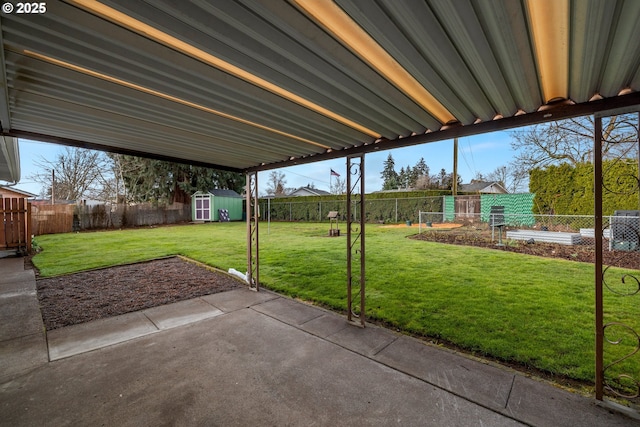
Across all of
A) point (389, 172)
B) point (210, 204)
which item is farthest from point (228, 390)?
point (389, 172)

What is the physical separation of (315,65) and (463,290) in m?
4.30

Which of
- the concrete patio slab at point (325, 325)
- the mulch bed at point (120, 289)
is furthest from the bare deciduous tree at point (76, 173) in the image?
the concrete patio slab at point (325, 325)

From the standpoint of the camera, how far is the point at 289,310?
3.93 m

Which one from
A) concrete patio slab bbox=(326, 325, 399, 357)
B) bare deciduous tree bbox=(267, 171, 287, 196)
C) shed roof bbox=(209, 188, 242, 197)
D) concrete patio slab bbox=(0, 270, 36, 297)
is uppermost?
bare deciduous tree bbox=(267, 171, 287, 196)

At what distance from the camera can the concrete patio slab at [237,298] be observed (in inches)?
162

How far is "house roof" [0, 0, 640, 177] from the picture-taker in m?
1.28

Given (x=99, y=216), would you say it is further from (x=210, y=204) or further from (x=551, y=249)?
(x=551, y=249)

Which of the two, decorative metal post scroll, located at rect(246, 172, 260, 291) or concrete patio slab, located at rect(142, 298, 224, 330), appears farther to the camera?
decorative metal post scroll, located at rect(246, 172, 260, 291)

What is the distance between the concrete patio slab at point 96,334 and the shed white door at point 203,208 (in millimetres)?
19107

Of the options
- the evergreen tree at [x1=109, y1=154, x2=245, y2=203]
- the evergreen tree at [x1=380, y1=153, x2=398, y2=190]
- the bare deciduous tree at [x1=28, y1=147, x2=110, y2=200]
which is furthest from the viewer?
the evergreen tree at [x1=380, y1=153, x2=398, y2=190]

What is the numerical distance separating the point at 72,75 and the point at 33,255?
954cm

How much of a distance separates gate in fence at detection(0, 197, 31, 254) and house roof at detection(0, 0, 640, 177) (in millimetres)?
7691

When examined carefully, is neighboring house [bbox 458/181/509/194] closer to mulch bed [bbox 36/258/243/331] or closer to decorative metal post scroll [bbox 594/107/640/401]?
decorative metal post scroll [bbox 594/107/640/401]

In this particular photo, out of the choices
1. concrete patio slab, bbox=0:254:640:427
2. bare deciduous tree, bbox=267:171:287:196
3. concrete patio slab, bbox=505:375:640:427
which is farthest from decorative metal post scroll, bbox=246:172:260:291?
bare deciduous tree, bbox=267:171:287:196
